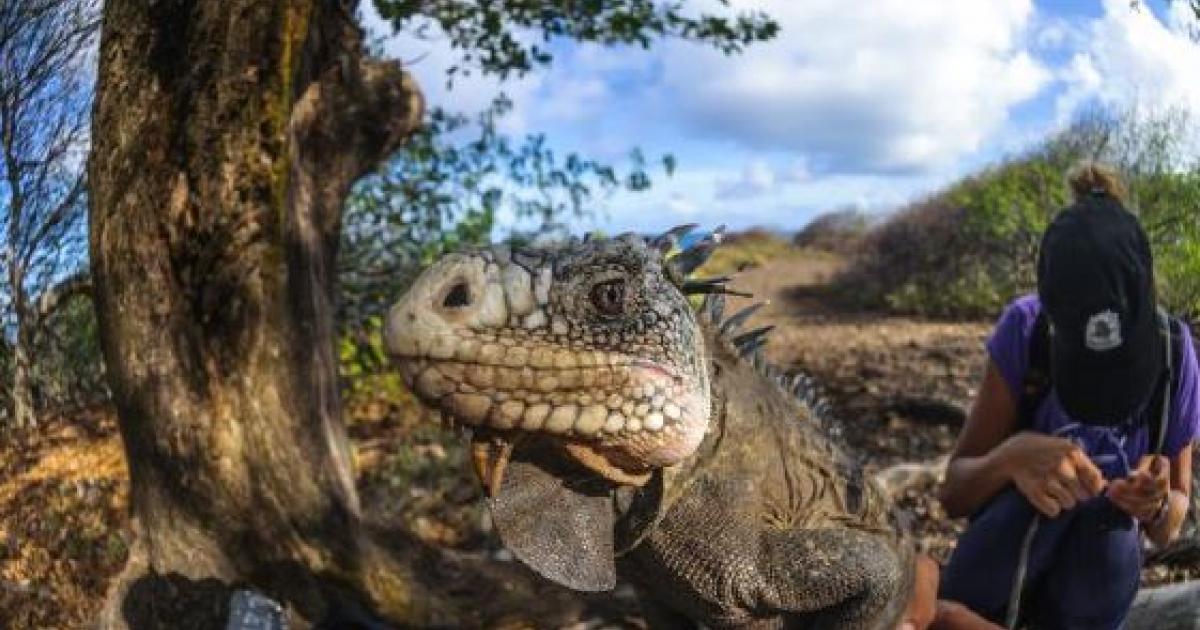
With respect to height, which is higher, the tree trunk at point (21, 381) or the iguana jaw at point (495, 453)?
the tree trunk at point (21, 381)

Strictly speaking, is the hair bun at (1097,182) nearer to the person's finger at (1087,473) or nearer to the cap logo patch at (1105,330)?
the cap logo patch at (1105,330)

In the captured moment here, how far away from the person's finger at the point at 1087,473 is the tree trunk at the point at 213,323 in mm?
2592

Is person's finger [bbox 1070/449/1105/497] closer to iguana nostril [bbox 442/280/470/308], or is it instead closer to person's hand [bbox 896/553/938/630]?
person's hand [bbox 896/553/938/630]

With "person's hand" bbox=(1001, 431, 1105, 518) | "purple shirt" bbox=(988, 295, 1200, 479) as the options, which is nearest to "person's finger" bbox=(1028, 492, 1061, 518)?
"person's hand" bbox=(1001, 431, 1105, 518)

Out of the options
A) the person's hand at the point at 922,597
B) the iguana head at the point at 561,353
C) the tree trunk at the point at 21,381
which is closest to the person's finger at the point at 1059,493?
the person's hand at the point at 922,597

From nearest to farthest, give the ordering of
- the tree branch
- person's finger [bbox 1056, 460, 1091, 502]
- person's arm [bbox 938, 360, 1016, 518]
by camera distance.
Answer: the tree branch < person's finger [bbox 1056, 460, 1091, 502] < person's arm [bbox 938, 360, 1016, 518]

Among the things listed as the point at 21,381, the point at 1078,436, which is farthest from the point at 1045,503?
the point at 21,381

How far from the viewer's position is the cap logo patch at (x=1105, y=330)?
297cm

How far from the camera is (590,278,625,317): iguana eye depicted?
83.0 inches

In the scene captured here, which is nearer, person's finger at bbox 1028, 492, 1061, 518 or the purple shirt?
person's finger at bbox 1028, 492, 1061, 518

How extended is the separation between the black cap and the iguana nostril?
1.80m

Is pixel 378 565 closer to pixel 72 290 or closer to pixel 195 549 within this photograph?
pixel 195 549

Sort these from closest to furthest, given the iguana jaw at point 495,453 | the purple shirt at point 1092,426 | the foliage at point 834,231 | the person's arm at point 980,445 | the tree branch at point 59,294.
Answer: the iguana jaw at point 495,453 → the tree branch at point 59,294 → the purple shirt at point 1092,426 → the person's arm at point 980,445 → the foliage at point 834,231

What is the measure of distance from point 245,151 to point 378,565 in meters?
1.69
